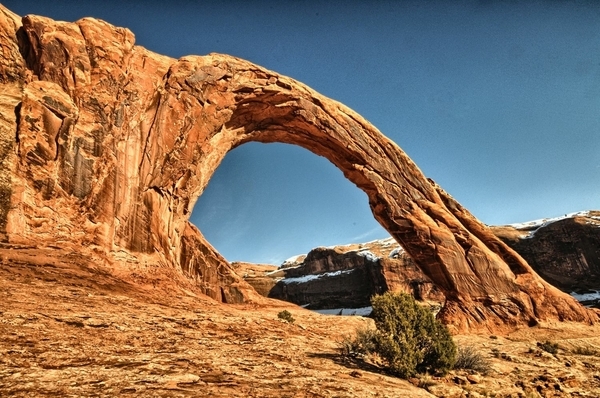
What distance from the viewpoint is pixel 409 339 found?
8500 millimetres

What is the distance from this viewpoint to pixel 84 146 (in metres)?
14.3

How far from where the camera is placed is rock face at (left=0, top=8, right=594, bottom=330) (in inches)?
520

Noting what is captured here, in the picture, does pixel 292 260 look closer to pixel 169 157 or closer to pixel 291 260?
pixel 291 260

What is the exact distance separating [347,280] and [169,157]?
68711 mm

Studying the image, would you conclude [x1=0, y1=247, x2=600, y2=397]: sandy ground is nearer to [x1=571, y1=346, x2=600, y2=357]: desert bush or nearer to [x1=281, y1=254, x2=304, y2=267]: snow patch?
[x1=571, y1=346, x2=600, y2=357]: desert bush

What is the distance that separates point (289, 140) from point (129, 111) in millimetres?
12263

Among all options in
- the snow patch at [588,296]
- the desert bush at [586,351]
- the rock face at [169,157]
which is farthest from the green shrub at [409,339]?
the snow patch at [588,296]

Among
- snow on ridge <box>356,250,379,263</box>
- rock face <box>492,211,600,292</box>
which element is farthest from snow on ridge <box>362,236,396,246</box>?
rock face <box>492,211,600,292</box>

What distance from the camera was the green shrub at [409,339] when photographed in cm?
793

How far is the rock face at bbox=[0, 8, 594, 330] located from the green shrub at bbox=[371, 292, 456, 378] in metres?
10.5

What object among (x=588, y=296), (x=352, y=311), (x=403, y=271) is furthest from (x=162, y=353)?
(x=403, y=271)

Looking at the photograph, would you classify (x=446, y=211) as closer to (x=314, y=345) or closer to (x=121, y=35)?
(x=314, y=345)

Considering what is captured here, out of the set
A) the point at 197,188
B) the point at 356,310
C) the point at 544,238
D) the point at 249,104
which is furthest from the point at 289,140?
the point at 544,238

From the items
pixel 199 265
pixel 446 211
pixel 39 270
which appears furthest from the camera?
pixel 446 211
